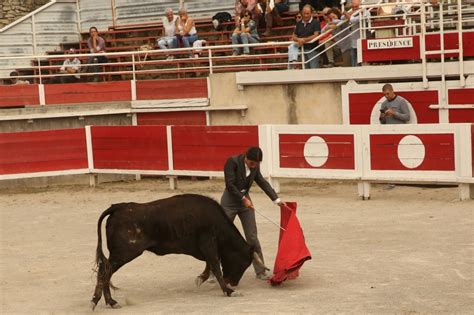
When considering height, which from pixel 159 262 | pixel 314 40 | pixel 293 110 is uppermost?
pixel 314 40

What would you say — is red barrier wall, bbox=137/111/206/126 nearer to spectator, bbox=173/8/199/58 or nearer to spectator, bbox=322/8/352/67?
spectator, bbox=173/8/199/58

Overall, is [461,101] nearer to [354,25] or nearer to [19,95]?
[354,25]

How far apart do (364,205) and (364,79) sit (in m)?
3.34

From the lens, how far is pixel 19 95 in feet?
73.7

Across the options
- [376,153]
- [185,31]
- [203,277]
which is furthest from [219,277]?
[185,31]

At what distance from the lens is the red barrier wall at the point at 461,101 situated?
712 inches

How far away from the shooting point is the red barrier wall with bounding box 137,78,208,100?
22.1 m

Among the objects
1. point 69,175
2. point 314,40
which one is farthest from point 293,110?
point 69,175

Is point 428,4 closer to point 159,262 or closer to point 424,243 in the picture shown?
point 424,243

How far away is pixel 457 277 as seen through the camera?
11.0 meters

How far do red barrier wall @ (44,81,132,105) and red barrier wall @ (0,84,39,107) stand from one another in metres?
0.53

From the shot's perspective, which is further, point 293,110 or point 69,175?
point 69,175

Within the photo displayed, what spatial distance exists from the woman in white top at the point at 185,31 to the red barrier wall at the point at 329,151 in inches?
230

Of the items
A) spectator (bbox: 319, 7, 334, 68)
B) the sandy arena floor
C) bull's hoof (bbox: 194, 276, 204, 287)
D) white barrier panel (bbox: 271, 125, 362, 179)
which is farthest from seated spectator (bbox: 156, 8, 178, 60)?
bull's hoof (bbox: 194, 276, 204, 287)
